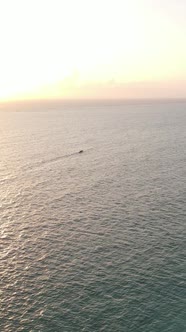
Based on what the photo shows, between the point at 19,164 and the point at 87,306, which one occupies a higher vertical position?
the point at 19,164

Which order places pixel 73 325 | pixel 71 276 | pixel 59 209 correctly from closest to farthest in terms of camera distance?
pixel 73 325 < pixel 71 276 < pixel 59 209

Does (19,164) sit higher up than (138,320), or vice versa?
(19,164)

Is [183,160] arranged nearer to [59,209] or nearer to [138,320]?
[59,209]

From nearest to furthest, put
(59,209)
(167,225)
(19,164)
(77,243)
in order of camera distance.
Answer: (77,243), (167,225), (59,209), (19,164)

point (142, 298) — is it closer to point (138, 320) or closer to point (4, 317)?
point (138, 320)

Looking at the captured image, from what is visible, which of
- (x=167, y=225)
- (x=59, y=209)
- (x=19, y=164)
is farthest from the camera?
(x=19, y=164)

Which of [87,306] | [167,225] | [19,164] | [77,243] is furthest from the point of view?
[19,164]

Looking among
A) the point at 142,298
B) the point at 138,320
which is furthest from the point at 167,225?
the point at 138,320

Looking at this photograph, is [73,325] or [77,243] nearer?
[73,325]

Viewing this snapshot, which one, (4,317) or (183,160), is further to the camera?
(183,160)
